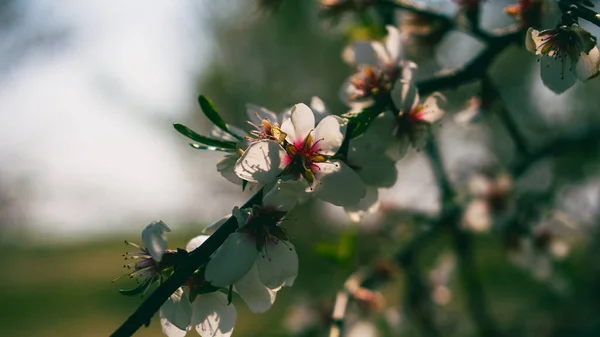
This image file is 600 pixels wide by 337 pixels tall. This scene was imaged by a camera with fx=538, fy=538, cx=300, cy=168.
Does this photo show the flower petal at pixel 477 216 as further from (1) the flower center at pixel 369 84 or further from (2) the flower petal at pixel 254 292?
(2) the flower petal at pixel 254 292

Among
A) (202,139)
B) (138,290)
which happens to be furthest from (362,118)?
(138,290)

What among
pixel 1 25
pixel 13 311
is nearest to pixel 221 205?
pixel 13 311

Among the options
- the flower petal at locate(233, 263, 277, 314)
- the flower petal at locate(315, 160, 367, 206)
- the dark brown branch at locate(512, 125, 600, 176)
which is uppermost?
the flower petal at locate(315, 160, 367, 206)

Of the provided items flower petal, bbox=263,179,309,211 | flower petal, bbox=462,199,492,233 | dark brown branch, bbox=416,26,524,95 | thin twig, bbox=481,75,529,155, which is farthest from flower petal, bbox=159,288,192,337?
flower petal, bbox=462,199,492,233

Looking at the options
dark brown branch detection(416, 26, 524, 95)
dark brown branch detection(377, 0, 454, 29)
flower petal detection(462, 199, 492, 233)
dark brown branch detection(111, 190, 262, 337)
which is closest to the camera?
dark brown branch detection(111, 190, 262, 337)

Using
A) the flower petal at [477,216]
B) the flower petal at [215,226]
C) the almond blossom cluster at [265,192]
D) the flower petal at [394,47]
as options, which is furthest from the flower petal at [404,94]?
Result: the flower petal at [477,216]

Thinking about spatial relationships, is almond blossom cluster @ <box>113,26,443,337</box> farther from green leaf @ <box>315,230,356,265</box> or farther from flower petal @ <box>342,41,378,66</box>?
green leaf @ <box>315,230,356,265</box>
